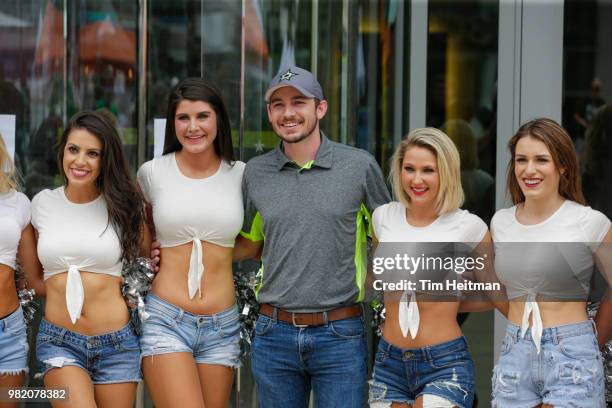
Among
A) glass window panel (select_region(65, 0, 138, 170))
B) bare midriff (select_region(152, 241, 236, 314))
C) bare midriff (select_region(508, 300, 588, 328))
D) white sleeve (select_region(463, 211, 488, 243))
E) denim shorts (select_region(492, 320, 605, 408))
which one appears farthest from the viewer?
glass window panel (select_region(65, 0, 138, 170))

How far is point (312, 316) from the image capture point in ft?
14.2

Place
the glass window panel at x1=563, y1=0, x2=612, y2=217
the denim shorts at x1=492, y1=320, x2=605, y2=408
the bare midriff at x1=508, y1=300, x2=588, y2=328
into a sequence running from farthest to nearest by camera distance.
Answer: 1. the glass window panel at x1=563, y1=0, x2=612, y2=217
2. the bare midriff at x1=508, y1=300, x2=588, y2=328
3. the denim shorts at x1=492, y1=320, x2=605, y2=408

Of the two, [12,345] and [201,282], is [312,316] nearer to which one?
[201,282]

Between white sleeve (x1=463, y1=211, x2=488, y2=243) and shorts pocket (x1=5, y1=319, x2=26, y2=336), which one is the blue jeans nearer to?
white sleeve (x1=463, y1=211, x2=488, y2=243)

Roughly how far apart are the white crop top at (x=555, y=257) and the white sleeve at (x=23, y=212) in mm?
2046

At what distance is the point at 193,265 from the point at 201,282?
0.27ft

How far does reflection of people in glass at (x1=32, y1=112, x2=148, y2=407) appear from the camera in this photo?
14.3 ft

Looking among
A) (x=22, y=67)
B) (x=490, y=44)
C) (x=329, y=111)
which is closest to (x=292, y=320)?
(x=329, y=111)

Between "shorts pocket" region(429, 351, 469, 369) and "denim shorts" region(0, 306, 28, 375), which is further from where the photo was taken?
"denim shorts" region(0, 306, 28, 375)

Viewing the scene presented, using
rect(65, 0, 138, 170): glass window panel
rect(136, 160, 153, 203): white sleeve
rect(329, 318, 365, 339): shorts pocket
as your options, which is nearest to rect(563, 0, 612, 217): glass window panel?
rect(329, 318, 365, 339): shorts pocket

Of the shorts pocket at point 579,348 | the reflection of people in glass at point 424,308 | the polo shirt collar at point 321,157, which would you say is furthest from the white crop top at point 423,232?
the shorts pocket at point 579,348

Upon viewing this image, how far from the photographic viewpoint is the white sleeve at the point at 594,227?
13.5ft

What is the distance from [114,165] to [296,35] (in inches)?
86.6

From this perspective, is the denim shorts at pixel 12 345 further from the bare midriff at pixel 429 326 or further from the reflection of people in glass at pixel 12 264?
the bare midriff at pixel 429 326
